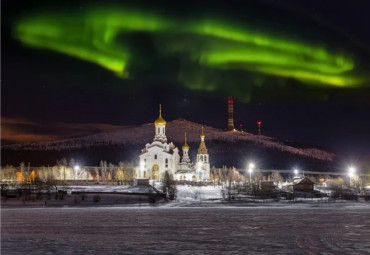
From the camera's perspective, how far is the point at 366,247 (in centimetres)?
2398

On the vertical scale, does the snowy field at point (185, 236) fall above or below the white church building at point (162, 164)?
below

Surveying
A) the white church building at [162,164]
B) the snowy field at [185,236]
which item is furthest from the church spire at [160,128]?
the snowy field at [185,236]

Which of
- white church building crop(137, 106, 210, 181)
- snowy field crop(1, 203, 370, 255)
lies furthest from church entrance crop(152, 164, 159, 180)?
snowy field crop(1, 203, 370, 255)

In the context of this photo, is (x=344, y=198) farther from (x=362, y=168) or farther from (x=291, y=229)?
(x=362, y=168)

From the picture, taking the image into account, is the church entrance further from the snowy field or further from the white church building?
the snowy field

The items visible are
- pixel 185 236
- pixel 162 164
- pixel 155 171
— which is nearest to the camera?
pixel 185 236

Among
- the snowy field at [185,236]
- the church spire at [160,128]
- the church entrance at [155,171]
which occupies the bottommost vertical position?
the snowy field at [185,236]

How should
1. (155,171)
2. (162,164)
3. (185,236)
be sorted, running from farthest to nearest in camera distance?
(162,164) < (155,171) < (185,236)

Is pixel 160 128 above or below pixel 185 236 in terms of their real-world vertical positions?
→ above

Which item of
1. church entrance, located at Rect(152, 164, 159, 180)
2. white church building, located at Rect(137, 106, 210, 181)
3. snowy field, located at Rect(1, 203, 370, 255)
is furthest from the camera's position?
white church building, located at Rect(137, 106, 210, 181)

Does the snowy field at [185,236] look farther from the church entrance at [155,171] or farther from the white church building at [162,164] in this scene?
the white church building at [162,164]

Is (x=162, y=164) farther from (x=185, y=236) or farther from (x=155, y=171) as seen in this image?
(x=185, y=236)

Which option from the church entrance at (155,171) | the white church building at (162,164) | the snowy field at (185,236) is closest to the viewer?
the snowy field at (185,236)

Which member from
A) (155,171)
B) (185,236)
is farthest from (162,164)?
(185,236)
